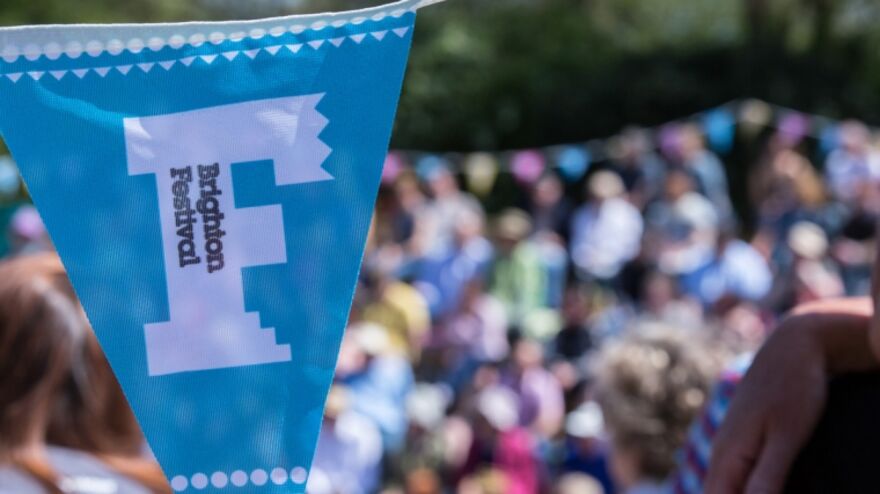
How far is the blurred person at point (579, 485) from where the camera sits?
17.5ft

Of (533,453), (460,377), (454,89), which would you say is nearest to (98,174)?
(533,453)

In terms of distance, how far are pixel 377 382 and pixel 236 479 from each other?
4.89 meters

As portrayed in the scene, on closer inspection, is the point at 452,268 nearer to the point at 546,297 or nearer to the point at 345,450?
the point at 546,297

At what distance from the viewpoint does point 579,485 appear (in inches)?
210

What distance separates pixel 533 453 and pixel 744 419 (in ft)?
14.8

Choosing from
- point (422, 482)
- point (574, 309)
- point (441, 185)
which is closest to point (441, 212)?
point (441, 185)

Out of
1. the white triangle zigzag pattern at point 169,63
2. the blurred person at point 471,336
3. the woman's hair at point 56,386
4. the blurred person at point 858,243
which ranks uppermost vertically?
the white triangle zigzag pattern at point 169,63

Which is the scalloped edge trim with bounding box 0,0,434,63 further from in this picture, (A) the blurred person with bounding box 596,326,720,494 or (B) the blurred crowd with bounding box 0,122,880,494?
(B) the blurred crowd with bounding box 0,122,880,494

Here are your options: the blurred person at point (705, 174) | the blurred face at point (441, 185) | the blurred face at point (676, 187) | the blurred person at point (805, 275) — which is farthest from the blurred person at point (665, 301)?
the blurred face at point (441, 185)

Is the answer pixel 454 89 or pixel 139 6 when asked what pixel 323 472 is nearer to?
pixel 454 89

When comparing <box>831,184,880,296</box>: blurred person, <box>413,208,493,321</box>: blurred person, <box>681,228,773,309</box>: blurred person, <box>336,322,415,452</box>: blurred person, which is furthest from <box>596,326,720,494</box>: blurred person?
<box>413,208,493,321</box>: blurred person

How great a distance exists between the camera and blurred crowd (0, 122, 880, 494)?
6.03m

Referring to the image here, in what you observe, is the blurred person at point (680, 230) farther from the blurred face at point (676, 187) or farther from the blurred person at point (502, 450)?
A: the blurred person at point (502, 450)

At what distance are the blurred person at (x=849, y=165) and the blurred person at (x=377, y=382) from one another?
12.3 ft
